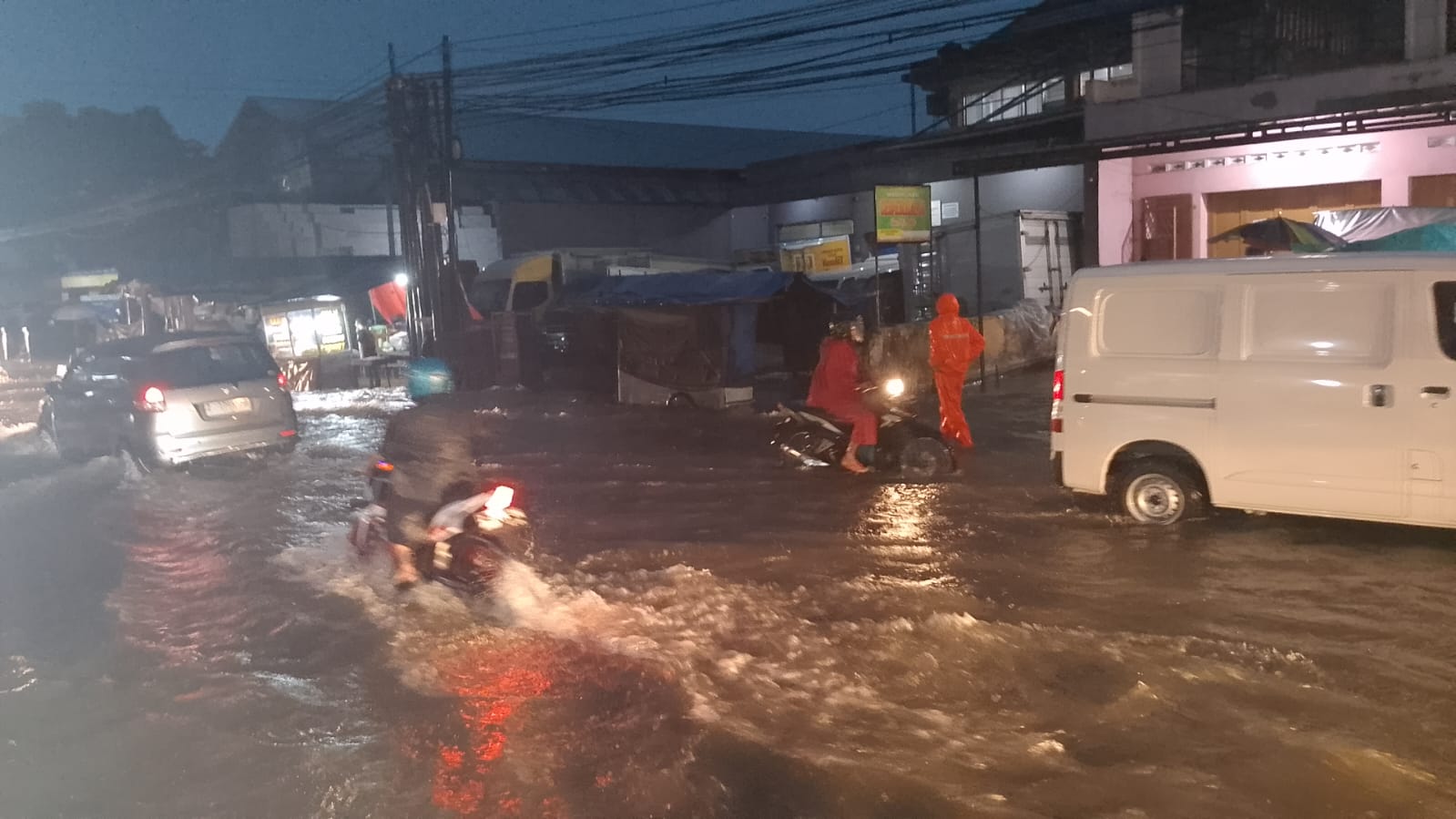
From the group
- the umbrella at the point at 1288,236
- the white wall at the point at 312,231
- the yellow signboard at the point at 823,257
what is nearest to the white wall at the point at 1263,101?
the umbrella at the point at 1288,236

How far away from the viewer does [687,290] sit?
1689 cm

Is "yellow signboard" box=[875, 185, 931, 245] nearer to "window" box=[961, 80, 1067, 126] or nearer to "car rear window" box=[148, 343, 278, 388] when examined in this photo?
"car rear window" box=[148, 343, 278, 388]

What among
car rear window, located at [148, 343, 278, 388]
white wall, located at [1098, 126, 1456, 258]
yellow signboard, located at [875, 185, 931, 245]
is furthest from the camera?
white wall, located at [1098, 126, 1456, 258]

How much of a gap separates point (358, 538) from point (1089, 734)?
553cm

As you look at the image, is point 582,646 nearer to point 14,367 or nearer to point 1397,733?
point 1397,733

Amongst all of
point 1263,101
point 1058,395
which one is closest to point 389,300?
point 1263,101

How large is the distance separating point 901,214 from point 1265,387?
1037 cm

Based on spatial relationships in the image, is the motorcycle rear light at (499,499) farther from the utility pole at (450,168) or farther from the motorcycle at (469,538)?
the utility pole at (450,168)

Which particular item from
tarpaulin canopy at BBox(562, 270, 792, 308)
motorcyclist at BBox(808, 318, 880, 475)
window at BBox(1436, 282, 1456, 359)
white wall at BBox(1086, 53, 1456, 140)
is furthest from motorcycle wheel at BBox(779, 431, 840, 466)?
white wall at BBox(1086, 53, 1456, 140)

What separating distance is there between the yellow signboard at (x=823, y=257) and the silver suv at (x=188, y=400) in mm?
12534

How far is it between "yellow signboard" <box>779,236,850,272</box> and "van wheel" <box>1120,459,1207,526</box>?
51.0 ft

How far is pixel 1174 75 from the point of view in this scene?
857 inches

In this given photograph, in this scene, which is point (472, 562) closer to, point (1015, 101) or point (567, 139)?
point (1015, 101)

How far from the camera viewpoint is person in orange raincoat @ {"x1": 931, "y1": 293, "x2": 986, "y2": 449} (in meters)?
12.1
